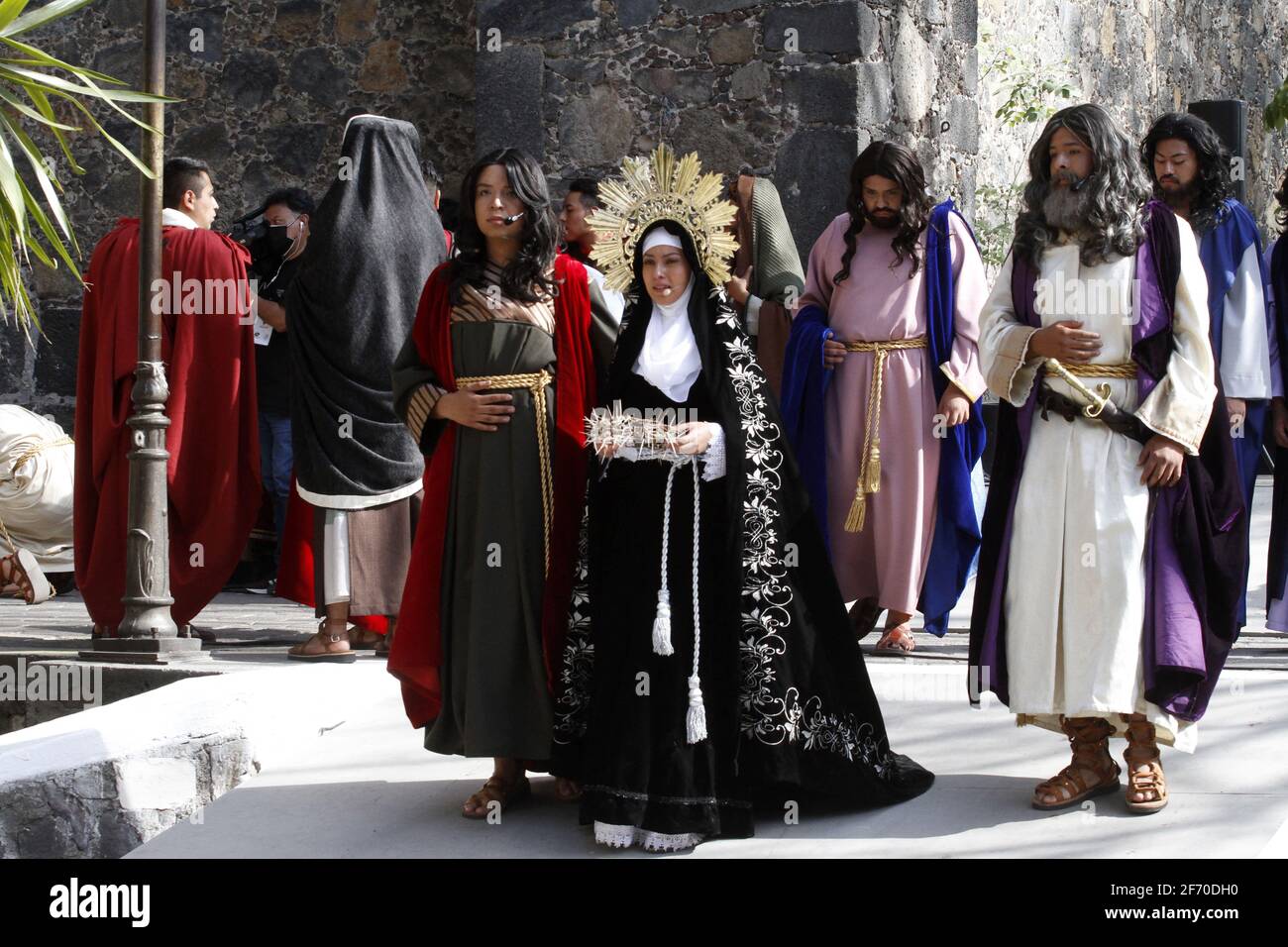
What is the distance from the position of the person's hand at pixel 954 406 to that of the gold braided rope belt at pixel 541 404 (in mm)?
2046

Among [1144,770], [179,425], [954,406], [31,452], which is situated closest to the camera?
[1144,770]

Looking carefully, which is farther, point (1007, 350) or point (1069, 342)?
point (1007, 350)

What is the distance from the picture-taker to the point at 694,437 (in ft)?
14.6

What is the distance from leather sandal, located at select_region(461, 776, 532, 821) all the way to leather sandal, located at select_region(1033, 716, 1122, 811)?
53.0 inches

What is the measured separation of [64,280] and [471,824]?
22.5ft

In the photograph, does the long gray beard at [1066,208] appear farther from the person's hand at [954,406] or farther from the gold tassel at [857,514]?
the gold tassel at [857,514]

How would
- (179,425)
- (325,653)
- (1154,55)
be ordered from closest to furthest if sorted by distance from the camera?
(325,653), (179,425), (1154,55)

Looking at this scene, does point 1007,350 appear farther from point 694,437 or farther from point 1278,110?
point 1278,110

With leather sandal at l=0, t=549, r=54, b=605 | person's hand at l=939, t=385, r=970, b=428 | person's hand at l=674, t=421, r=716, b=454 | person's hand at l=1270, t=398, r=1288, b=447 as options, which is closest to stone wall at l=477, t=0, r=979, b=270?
person's hand at l=939, t=385, r=970, b=428

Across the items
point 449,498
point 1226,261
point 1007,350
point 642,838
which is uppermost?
point 1226,261

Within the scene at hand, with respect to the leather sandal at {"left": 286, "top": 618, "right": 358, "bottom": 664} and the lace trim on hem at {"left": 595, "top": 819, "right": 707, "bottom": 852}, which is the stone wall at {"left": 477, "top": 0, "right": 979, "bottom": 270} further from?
the lace trim on hem at {"left": 595, "top": 819, "right": 707, "bottom": 852}

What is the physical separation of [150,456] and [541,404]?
8.32 ft

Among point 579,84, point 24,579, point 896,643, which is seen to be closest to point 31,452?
point 24,579

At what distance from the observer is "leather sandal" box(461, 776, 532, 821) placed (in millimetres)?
4727
